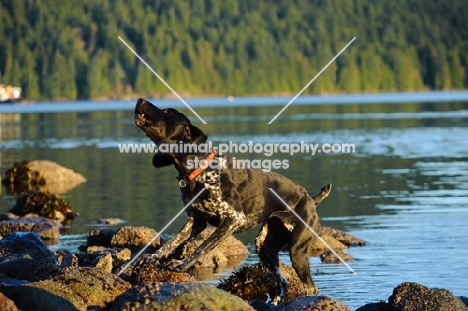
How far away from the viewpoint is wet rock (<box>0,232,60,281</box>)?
14.2 metres

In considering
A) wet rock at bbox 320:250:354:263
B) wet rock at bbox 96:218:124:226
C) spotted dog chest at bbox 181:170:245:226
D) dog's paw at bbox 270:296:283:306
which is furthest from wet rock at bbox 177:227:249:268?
wet rock at bbox 96:218:124:226

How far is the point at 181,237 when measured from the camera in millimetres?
13836

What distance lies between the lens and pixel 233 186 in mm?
13789

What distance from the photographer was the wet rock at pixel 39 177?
37688 millimetres

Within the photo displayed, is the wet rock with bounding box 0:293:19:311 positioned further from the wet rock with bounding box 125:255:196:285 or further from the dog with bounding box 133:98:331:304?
the dog with bounding box 133:98:331:304

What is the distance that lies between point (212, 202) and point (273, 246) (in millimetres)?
1358

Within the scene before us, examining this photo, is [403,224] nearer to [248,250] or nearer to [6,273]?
[248,250]

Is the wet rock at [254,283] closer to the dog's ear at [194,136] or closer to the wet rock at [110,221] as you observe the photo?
Answer: the dog's ear at [194,136]

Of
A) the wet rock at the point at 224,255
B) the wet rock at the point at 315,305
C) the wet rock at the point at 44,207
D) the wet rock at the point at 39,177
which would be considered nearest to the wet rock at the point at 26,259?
the wet rock at the point at 315,305

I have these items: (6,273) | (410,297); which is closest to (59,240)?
(6,273)

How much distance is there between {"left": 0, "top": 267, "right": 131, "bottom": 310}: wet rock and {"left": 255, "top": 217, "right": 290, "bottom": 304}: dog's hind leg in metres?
2.57

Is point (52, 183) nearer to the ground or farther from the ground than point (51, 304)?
nearer to the ground

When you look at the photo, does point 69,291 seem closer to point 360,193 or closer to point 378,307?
point 378,307

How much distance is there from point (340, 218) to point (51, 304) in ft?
49.7
